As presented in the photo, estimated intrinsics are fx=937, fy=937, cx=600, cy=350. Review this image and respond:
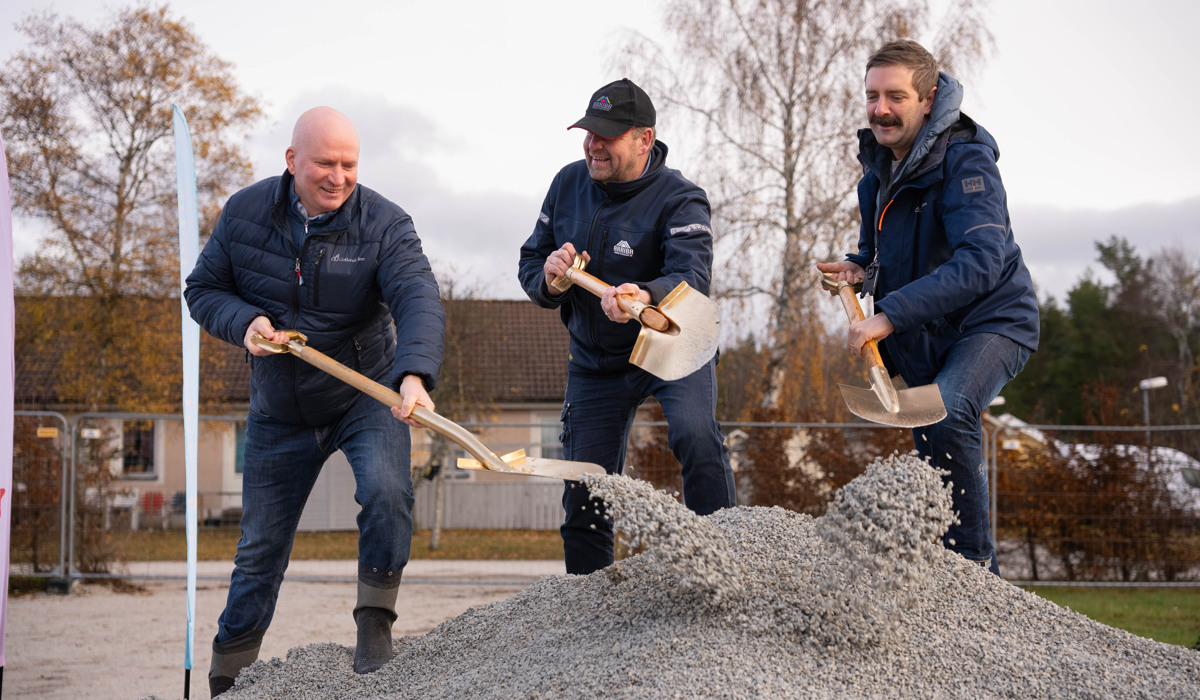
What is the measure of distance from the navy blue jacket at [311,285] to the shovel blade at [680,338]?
0.69 m

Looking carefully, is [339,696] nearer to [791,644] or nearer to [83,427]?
[791,644]

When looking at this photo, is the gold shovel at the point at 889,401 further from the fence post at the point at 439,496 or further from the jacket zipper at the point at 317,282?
the fence post at the point at 439,496

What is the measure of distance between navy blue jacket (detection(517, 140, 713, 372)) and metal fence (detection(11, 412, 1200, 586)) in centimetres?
524

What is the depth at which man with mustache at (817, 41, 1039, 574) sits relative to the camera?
285cm

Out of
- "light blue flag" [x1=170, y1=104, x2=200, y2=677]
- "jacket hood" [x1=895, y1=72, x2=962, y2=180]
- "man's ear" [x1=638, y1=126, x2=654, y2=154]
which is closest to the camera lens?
"jacket hood" [x1=895, y1=72, x2=962, y2=180]

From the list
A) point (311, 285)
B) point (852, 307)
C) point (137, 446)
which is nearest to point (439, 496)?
point (137, 446)

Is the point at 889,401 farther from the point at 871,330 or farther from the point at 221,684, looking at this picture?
the point at 221,684

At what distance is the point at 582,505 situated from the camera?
3.59 m

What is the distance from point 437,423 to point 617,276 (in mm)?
1007

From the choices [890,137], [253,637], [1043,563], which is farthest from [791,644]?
[1043,563]

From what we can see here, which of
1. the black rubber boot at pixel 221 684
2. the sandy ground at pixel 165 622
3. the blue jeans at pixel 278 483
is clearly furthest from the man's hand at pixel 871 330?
the sandy ground at pixel 165 622

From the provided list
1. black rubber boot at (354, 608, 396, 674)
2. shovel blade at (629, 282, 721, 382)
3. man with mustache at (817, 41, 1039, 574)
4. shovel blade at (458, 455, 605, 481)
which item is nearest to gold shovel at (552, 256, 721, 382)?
shovel blade at (629, 282, 721, 382)

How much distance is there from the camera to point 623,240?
3510 millimetres

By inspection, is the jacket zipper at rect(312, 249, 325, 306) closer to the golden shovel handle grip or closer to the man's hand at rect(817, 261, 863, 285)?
the golden shovel handle grip
